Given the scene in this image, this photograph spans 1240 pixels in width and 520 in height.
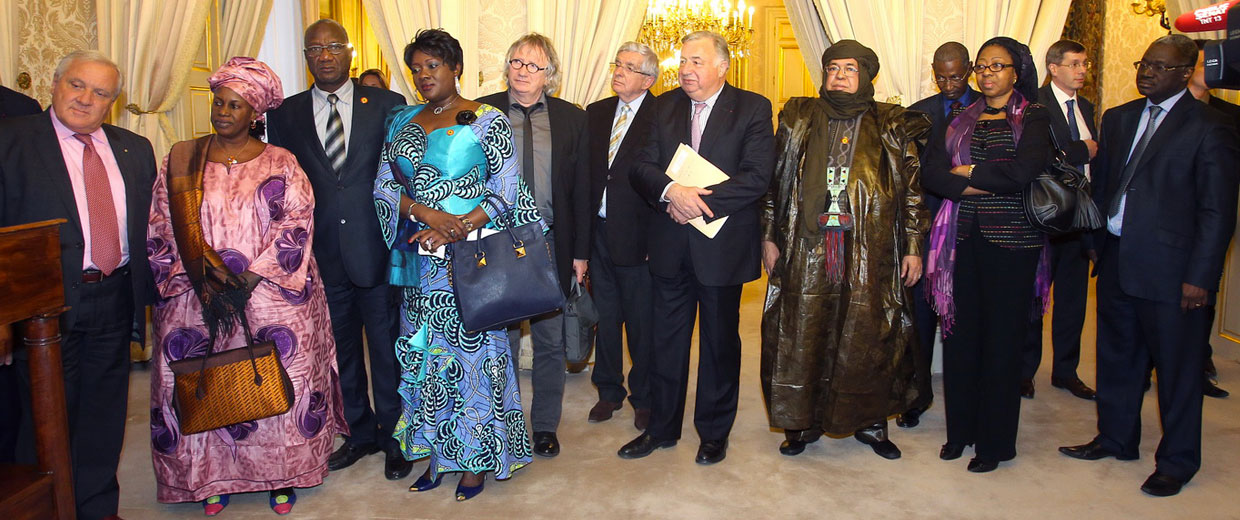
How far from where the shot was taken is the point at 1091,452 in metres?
3.91

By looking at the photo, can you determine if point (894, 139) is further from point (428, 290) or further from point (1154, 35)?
point (1154, 35)

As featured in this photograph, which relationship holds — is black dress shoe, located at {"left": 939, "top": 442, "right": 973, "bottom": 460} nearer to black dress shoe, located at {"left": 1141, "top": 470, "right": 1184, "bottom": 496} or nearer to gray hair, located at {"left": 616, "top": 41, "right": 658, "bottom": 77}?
black dress shoe, located at {"left": 1141, "top": 470, "right": 1184, "bottom": 496}

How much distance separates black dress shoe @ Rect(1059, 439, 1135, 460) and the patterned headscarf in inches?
143

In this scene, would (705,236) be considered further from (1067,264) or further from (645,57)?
(1067,264)

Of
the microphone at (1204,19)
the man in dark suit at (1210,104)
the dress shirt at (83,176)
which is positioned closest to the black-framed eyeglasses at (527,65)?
the dress shirt at (83,176)

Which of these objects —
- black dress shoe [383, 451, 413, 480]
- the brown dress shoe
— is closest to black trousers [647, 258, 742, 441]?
the brown dress shoe

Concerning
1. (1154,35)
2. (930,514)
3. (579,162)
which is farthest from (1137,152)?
(1154,35)

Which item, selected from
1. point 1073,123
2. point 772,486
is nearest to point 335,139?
point 772,486

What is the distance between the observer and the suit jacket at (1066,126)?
3891 millimetres

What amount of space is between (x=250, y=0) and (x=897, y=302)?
4.43 meters

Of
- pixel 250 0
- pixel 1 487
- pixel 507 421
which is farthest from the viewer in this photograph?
pixel 250 0

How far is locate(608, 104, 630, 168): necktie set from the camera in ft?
13.9

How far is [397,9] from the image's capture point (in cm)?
Result: 530

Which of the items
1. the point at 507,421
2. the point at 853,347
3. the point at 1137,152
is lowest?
the point at 507,421
